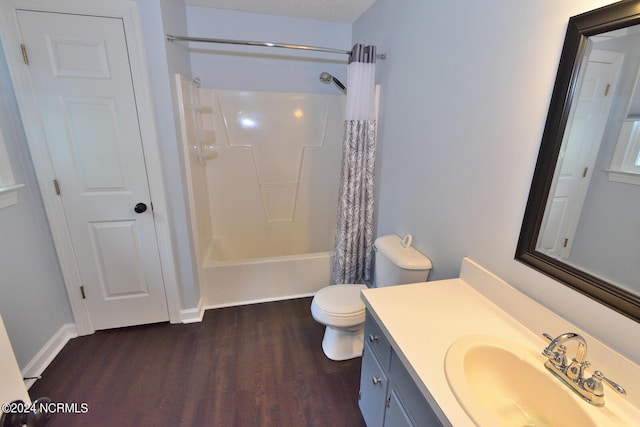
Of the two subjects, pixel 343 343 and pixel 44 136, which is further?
pixel 343 343

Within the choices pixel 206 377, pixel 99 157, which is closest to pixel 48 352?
pixel 206 377

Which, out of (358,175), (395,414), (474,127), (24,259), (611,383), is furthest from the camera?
(358,175)

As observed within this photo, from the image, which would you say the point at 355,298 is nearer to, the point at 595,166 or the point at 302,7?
the point at 595,166

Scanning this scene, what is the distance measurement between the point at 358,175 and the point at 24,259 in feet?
6.89

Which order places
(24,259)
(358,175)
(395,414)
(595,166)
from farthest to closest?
(358,175) → (24,259) → (395,414) → (595,166)

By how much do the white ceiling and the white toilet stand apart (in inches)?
71.3

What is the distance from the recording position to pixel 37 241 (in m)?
1.76

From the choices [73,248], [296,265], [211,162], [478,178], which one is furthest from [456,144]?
[73,248]

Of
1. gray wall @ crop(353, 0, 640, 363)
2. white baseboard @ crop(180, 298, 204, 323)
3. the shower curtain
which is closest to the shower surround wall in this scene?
white baseboard @ crop(180, 298, 204, 323)

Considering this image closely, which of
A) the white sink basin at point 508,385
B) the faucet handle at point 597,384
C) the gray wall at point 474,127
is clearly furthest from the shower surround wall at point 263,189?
the faucet handle at point 597,384

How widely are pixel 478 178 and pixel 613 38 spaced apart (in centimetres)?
59

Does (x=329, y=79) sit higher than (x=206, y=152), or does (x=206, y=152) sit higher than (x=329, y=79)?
(x=329, y=79)

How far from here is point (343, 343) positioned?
1870 millimetres

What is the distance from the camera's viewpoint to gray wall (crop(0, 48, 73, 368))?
154cm
